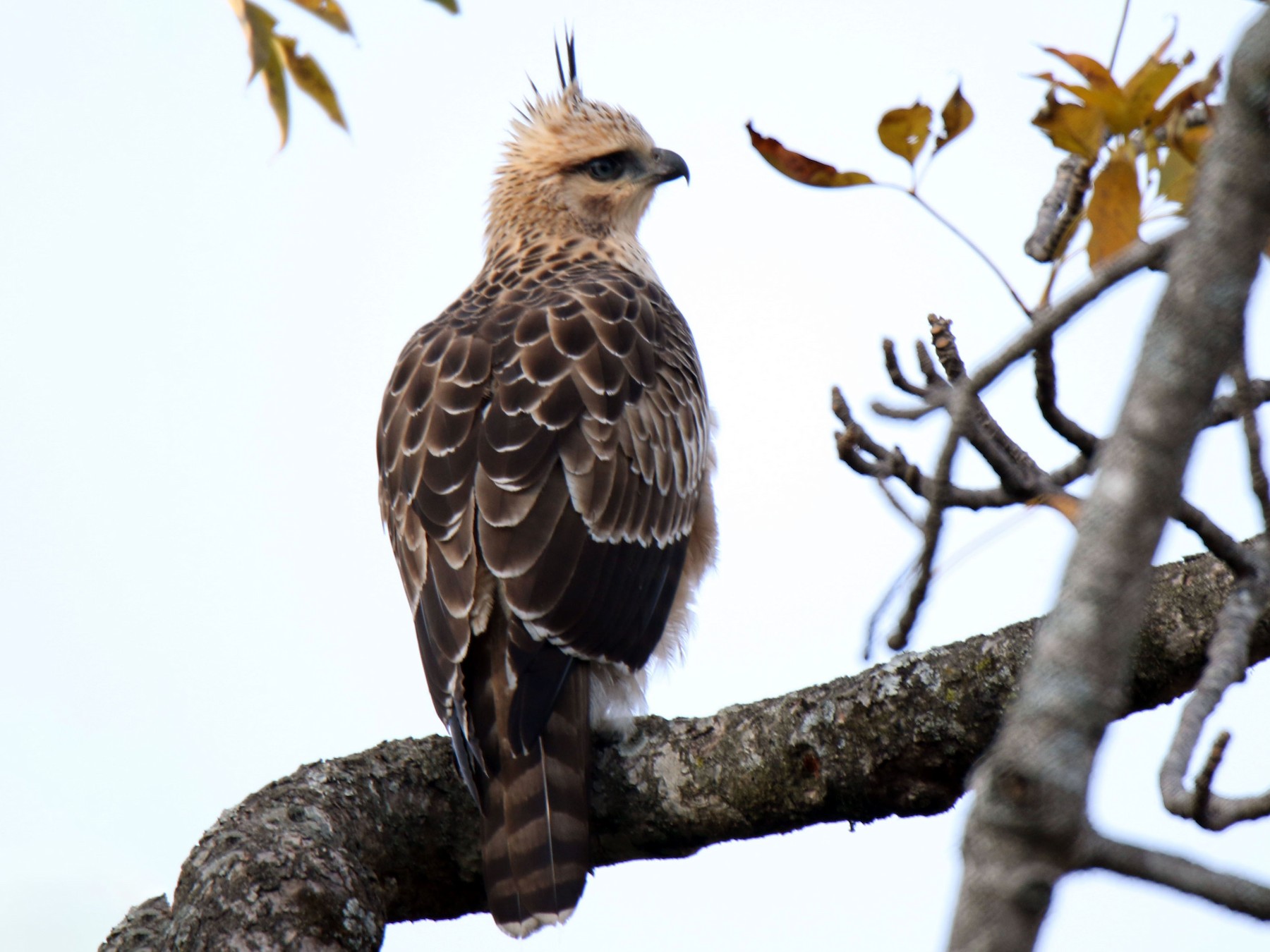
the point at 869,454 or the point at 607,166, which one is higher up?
the point at 607,166

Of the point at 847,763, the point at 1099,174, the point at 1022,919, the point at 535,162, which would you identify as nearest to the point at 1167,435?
the point at 1022,919

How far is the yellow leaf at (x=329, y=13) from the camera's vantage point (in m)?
2.56

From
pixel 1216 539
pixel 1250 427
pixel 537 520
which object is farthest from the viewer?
pixel 537 520

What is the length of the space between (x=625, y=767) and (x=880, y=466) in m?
1.94

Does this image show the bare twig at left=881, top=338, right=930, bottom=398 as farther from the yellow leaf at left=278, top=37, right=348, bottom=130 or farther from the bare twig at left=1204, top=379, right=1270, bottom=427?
the yellow leaf at left=278, top=37, right=348, bottom=130

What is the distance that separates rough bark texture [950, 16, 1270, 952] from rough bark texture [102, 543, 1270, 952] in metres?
2.02

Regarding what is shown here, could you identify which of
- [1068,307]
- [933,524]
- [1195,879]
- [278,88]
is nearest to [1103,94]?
[1068,307]

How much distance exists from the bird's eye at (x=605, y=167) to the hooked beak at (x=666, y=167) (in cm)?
16

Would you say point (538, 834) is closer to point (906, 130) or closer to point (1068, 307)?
point (906, 130)

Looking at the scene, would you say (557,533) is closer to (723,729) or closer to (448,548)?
(448,548)

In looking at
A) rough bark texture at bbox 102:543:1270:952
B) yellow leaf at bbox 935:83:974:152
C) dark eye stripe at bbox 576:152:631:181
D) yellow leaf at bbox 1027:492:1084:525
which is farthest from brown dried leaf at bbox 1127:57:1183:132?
dark eye stripe at bbox 576:152:631:181

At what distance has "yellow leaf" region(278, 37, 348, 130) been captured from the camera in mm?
2959

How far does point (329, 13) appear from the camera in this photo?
257 cm

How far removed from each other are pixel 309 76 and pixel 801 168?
1.10 metres
